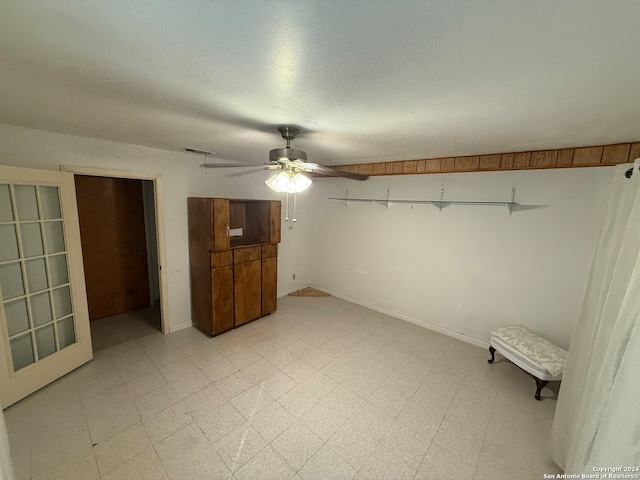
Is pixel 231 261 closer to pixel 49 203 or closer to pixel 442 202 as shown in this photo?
pixel 49 203

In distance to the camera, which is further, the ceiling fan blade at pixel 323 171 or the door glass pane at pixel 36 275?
the door glass pane at pixel 36 275

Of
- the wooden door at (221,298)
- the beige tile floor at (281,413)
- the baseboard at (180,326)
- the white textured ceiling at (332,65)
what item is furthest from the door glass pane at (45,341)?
the white textured ceiling at (332,65)

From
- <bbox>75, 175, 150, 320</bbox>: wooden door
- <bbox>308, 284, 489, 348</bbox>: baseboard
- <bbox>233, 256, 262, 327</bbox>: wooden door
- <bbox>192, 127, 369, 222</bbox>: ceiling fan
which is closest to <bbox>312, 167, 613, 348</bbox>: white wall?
<bbox>308, 284, 489, 348</bbox>: baseboard

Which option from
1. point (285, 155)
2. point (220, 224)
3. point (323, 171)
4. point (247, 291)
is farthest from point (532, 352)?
point (220, 224)

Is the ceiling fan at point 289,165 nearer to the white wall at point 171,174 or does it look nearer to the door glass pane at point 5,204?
the white wall at point 171,174

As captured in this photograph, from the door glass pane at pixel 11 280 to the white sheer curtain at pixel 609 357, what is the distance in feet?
13.0

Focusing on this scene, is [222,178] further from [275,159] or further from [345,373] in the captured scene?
[345,373]

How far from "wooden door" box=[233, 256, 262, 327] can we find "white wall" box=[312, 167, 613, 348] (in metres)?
1.62

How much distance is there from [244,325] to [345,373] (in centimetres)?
165

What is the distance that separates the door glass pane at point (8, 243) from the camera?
2.06m

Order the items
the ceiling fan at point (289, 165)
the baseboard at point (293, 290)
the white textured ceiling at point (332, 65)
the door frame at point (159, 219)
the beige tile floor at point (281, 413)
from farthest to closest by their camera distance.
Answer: the baseboard at point (293, 290)
the door frame at point (159, 219)
the ceiling fan at point (289, 165)
the beige tile floor at point (281, 413)
the white textured ceiling at point (332, 65)

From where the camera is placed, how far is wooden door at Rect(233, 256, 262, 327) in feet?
11.1

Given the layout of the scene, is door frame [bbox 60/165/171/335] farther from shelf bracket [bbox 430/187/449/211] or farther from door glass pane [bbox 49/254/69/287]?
shelf bracket [bbox 430/187/449/211]

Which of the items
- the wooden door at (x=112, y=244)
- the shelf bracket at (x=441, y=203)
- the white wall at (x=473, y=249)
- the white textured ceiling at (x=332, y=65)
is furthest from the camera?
the wooden door at (x=112, y=244)
